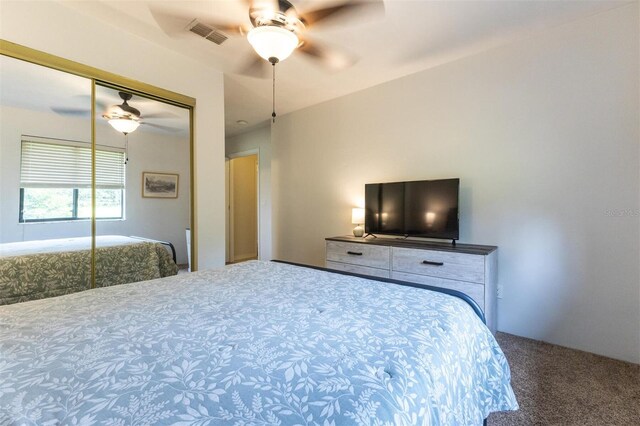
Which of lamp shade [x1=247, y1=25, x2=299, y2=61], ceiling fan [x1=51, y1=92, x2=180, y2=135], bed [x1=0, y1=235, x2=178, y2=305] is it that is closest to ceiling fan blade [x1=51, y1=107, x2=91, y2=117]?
ceiling fan [x1=51, y1=92, x2=180, y2=135]

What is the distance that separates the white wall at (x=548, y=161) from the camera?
2184mm

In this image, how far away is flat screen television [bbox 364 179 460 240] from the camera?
112 inches

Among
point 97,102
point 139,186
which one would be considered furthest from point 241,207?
point 97,102

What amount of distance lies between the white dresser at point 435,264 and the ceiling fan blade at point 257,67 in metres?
1.92

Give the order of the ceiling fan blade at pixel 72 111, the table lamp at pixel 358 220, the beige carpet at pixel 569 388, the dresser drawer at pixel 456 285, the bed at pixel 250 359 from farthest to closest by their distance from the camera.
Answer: the table lamp at pixel 358 220 → the dresser drawer at pixel 456 285 → the ceiling fan blade at pixel 72 111 → the beige carpet at pixel 569 388 → the bed at pixel 250 359

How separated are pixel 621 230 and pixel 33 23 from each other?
453 centimetres

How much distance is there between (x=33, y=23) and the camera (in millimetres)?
2018

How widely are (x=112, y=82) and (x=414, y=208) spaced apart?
2.99 meters

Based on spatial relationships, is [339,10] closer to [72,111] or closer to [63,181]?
[72,111]

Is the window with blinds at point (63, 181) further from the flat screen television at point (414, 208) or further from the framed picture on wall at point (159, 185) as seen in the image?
the flat screen television at point (414, 208)

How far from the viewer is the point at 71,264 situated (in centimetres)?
227

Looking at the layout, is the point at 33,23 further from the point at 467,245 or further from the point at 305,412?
the point at 467,245

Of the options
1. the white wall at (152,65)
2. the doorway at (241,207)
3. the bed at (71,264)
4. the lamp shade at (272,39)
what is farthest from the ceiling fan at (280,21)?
the doorway at (241,207)

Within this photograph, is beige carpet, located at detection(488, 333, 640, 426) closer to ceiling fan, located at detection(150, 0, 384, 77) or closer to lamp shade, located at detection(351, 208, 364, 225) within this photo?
lamp shade, located at detection(351, 208, 364, 225)
